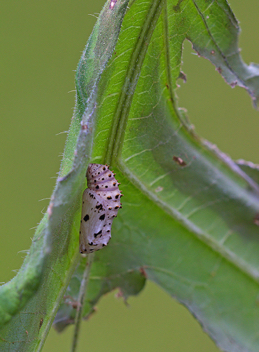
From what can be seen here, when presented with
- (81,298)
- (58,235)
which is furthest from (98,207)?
(81,298)

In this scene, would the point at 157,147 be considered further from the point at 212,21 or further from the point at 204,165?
the point at 212,21

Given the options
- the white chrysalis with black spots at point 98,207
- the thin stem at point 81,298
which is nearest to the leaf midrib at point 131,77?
the white chrysalis with black spots at point 98,207

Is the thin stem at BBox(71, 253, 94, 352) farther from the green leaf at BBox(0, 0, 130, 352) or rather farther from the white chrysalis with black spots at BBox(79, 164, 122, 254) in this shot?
the green leaf at BBox(0, 0, 130, 352)

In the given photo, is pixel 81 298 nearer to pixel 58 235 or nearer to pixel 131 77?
pixel 58 235

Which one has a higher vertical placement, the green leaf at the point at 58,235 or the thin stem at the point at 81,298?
the green leaf at the point at 58,235

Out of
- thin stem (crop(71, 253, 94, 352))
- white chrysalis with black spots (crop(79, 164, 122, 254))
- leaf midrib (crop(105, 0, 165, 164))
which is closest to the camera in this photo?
leaf midrib (crop(105, 0, 165, 164))

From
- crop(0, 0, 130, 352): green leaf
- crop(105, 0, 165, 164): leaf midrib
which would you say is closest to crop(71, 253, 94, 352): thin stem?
crop(0, 0, 130, 352): green leaf

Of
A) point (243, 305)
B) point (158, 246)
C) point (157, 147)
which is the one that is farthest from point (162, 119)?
point (243, 305)

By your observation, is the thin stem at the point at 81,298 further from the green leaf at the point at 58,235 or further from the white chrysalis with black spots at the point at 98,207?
the green leaf at the point at 58,235

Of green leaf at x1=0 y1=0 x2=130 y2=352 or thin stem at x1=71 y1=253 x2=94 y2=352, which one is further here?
thin stem at x1=71 y1=253 x2=94 y2=352
